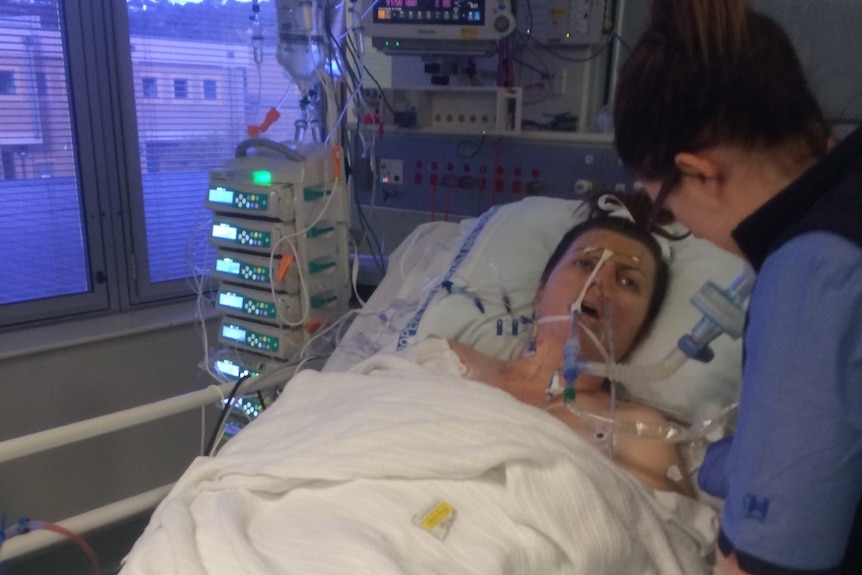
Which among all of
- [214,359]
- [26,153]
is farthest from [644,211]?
[26,153]

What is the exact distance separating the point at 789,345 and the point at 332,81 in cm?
189

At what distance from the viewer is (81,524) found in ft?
4.74

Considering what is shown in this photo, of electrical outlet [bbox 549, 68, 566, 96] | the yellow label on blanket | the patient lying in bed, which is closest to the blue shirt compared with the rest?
the yellow label on blanket

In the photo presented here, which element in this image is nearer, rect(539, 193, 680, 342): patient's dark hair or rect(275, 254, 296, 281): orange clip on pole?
rect(539, 193, 680, 342): patient's dark hair

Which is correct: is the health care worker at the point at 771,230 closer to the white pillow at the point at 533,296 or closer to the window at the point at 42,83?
the white pillow at the point at 533,296

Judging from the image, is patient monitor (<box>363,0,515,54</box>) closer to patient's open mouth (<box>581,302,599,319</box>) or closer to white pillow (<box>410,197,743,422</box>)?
white pillow (<box>410,197,743,422</box>)

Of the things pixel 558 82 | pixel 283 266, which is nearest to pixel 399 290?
pixel 283 266

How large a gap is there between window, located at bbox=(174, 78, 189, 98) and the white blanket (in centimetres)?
189

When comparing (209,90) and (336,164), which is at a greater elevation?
(209,90)

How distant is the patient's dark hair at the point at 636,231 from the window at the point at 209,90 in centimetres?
172

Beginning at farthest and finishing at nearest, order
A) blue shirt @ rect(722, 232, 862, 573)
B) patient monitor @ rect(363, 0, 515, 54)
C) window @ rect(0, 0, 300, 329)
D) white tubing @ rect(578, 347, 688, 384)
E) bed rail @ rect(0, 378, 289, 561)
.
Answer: window @ rect(0, 0, 300, 329), patient monitor @ rect(363, 0, 515, 54), bed rail @ rect(0, 378, 289, 561), white tubing @ rect(578, 347, 688, 384), blue shirt @ rect(722, 232, 862, 573)

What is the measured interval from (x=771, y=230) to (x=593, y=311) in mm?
778

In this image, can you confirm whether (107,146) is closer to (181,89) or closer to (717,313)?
(181,89)

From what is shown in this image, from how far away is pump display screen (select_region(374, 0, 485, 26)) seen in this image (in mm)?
2074
